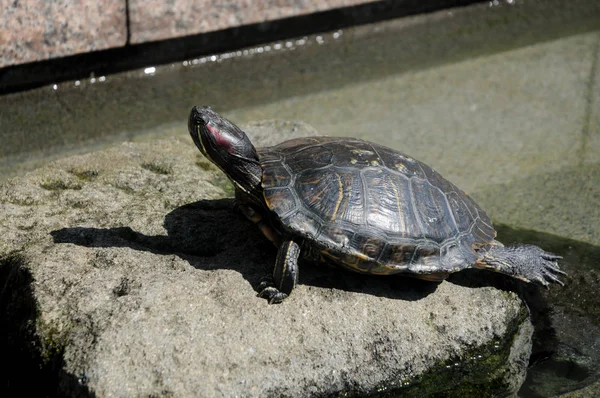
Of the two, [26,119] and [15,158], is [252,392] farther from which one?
[26,119]

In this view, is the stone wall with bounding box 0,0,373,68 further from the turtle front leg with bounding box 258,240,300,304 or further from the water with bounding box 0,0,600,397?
the turtle front leg with bounding box 258,240,300,304

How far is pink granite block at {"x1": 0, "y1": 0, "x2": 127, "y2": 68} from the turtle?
10.3 ft

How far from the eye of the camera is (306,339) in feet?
10.9

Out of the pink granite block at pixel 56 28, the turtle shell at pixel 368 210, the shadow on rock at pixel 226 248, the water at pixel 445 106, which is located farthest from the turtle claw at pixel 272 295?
the pink granite block at pixel 56 28

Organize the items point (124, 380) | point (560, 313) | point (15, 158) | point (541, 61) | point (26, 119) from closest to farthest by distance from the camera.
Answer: point (124, 380) < point (560, 313) < point (15, 158) < point (26, 119) < point (541, 61)

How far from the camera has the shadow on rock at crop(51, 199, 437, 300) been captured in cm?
369

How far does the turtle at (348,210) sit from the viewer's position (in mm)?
3525

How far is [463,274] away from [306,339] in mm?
1175

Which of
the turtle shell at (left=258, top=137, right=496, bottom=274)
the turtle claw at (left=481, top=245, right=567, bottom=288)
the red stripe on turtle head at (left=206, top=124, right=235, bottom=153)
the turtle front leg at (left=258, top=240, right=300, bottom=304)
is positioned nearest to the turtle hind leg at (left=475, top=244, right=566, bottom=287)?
the turtle claw at (left=481, top=245, right=567, bottom=288)

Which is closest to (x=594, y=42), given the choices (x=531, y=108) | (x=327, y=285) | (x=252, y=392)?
(x=531, y=108)

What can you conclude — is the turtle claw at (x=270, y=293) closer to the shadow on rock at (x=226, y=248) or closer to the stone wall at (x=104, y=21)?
the shadow on rock at (x=226, y=248)

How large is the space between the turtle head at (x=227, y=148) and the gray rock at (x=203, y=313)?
15.0 inches

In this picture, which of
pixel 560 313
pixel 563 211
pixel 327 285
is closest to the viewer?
pixel 327 285

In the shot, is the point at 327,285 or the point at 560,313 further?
the point at 560,313
